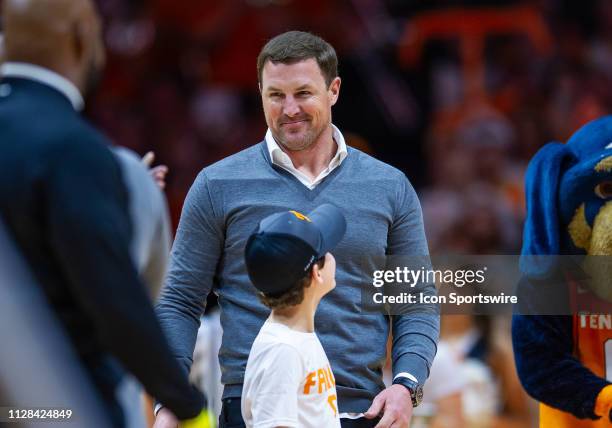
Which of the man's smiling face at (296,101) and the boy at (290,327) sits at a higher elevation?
the man's smiling face at (296,101)

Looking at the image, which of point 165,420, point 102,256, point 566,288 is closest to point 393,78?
point 566,288

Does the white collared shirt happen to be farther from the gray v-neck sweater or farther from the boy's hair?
the boy's hair

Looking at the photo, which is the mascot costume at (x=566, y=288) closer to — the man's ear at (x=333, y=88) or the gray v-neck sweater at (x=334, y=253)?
the gray v-neck sweater at (x=334, y=253)

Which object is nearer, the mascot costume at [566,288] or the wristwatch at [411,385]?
the wristwatch at [411,385]

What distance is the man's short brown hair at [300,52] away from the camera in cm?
240

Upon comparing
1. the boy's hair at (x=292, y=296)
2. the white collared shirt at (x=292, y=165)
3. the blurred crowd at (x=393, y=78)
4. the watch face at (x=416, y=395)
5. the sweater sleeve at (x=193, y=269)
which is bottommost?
the watch face at (x=416, y=395)

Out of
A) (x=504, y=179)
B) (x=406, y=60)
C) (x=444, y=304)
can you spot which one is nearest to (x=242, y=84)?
(x=406, y=60)

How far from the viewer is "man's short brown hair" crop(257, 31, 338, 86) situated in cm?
240

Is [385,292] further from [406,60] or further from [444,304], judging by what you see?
[406,60]

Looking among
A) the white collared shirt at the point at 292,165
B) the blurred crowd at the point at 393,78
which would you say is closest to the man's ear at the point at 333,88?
the white collared shirt at the point at 292,165

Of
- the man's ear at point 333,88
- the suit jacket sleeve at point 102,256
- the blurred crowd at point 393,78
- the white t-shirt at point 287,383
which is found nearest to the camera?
the suit jacket sleeve at point 102,256

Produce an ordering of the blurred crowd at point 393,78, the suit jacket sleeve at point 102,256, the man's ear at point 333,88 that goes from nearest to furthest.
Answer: the suit jacket sleeve at point 102,256, the man's ear at point 333,88, the blurred crowd at point 393,78

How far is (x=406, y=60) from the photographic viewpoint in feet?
20.5

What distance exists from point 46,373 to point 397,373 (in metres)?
0.93
